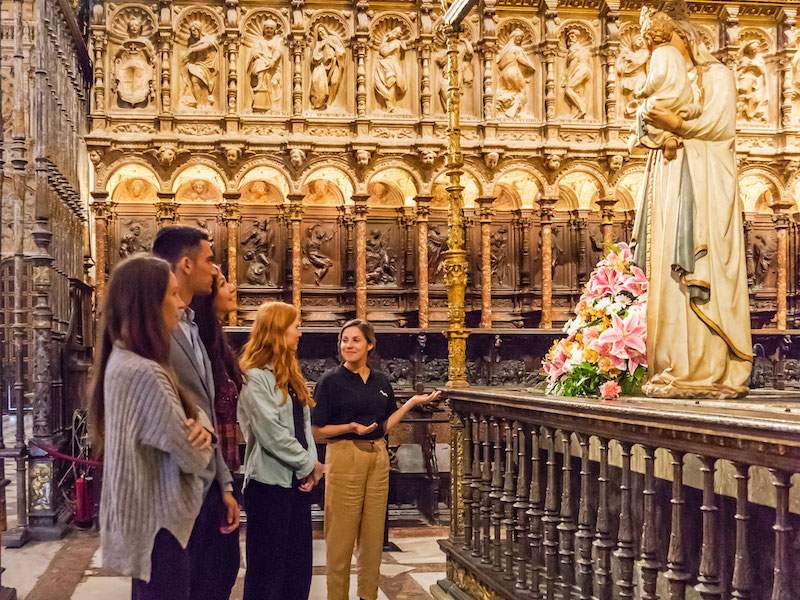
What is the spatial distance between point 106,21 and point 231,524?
976cm

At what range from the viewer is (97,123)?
11898mm

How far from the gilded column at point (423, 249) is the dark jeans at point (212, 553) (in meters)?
8.23

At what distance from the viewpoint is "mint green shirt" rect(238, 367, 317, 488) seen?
4.60 m

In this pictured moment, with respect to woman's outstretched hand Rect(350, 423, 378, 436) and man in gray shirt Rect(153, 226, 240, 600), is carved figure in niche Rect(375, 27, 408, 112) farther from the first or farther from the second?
man in gray shirt Rect(153, 226, 240, 600)

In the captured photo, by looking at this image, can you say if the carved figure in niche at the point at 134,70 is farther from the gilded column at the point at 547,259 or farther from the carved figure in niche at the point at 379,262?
the gilded column at the point at 547,259

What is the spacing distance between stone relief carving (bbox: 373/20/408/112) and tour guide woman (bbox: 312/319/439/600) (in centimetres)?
759

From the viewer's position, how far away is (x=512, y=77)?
1270 cm

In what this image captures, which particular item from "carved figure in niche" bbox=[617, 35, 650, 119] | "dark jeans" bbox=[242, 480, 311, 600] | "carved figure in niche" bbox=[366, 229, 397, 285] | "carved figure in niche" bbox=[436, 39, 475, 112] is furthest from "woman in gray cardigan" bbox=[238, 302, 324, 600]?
"carved figure in niche" bbox=[617, 35, 650, 119]

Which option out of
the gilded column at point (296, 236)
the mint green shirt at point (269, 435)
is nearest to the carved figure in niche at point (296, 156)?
the gilded column at point (296, 236)

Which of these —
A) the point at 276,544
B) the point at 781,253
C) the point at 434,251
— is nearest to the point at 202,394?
the point at 276,544

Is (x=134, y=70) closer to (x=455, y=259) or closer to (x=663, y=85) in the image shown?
(x=455, y=259)

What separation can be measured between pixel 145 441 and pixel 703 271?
3.07 metres

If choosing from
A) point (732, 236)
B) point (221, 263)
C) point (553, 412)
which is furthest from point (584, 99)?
point (553, 412)

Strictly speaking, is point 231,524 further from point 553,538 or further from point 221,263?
point 221,263
